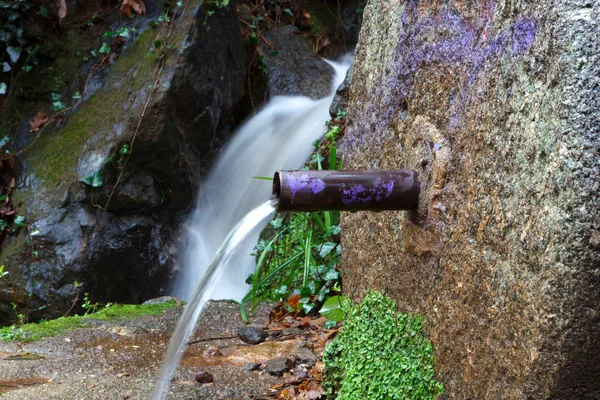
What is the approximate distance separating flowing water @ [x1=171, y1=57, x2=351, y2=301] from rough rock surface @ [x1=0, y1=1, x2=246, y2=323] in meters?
0.20

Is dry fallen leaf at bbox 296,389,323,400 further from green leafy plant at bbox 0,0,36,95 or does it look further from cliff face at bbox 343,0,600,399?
green leafy plant at bbox 0,0,36,95

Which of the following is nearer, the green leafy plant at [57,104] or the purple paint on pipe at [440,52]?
the purple paint on pipe at [440,52]

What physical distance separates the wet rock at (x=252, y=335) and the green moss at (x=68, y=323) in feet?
2.56

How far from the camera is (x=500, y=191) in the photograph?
1.50 meters

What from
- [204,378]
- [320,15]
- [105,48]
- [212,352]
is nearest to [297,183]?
[204,378]

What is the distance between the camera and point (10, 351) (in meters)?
3.15

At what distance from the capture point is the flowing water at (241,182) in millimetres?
5629

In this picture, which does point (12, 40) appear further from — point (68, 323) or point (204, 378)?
point (204, 378)

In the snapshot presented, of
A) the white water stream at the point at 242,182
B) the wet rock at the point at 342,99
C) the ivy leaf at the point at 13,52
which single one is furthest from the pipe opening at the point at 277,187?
the ivy leaf at the point at 13,52

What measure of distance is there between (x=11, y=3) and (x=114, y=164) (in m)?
1.67

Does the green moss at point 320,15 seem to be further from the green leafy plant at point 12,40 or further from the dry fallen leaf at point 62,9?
the green leafy plant at point 12,40

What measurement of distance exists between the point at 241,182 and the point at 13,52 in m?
2.23

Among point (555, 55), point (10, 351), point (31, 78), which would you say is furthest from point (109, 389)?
point (31, 78)

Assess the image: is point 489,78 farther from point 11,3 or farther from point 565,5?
point 11,3
